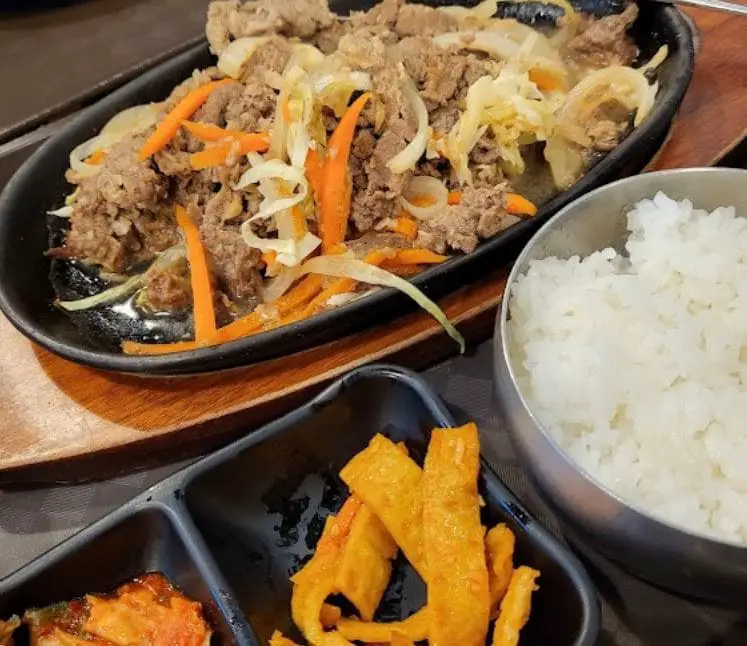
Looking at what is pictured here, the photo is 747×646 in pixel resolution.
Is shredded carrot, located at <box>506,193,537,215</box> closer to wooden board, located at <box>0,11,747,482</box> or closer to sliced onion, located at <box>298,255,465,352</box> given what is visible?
wooden board, located at <box>0,11,747,482</box>

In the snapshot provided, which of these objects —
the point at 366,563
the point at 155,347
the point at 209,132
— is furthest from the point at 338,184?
the point at 366,563

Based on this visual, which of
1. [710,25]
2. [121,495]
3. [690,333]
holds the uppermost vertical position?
[710,25]

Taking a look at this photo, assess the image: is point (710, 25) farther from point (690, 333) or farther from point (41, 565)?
point (41, 565)

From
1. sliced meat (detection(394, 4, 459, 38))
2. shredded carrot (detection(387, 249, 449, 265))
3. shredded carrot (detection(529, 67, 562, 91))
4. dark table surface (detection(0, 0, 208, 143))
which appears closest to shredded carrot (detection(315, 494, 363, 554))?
shredded carrot (detection(387, 249, 449, 265))

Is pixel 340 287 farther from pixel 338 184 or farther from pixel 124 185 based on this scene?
pixel 124 185

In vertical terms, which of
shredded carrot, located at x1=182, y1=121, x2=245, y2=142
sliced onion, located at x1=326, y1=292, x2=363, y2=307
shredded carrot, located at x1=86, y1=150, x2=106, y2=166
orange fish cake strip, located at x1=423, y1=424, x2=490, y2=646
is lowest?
orange fish cake strip, located at x1=423, y1=424, x2=490, y2=646

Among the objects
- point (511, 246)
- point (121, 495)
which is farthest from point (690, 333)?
point (121, 495)
